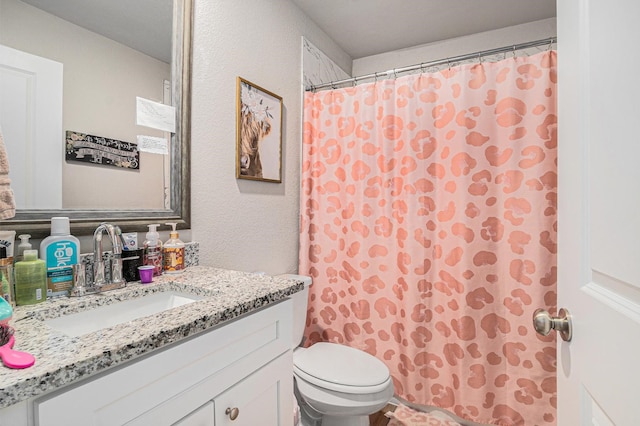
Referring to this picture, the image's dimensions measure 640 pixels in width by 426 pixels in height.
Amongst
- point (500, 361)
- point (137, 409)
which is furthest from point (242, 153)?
point (500, 361)

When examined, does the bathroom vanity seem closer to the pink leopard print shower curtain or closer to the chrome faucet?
the chrome faucet

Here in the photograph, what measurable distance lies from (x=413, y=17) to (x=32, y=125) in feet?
7.24

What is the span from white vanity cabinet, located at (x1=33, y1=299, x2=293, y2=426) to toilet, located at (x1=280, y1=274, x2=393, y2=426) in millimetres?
430

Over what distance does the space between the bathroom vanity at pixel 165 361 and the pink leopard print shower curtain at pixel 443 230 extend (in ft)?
3.18

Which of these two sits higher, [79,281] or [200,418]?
Result: [79,281]

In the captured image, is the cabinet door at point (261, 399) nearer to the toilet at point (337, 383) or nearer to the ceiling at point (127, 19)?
→ the toilet at point (337, 383)

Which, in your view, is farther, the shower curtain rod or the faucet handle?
the shower curtain rod

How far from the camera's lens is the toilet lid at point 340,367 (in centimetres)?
142

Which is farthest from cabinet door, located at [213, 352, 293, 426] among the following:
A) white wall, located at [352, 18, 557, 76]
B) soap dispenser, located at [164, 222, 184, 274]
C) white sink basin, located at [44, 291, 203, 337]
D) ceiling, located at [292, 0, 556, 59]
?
white wall, located at [352, 18, 557, 76]

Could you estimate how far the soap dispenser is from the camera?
1206 mm

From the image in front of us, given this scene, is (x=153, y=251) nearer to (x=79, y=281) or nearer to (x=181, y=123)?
(x=79, y=281)

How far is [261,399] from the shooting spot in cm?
91

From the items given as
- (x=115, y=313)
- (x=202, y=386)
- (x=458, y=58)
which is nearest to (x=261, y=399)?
(x=202, y=386)
